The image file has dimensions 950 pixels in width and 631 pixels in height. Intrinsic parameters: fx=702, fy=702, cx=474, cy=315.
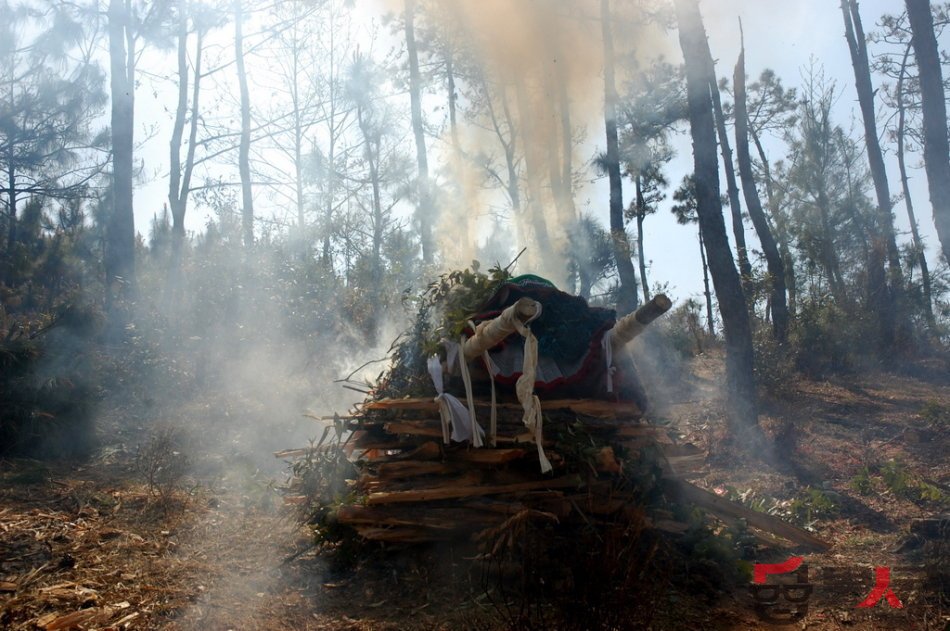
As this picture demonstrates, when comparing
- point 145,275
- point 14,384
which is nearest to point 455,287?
point 14,384

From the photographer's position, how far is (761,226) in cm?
1606

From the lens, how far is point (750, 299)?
1540cm

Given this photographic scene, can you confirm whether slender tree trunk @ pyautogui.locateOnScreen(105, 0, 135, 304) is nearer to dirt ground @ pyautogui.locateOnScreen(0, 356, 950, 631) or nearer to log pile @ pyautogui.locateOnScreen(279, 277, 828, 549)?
dirt ground @ pyautogui.locateOnScreen(0, 356, 950, 631)

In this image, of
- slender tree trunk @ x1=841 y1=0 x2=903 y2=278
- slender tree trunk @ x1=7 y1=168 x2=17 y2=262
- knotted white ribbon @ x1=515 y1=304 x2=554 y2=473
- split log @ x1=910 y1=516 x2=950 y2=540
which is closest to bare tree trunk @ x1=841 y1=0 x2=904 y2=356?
slender tree trunk @ x1=841 y1=0 x2=903 y2=278

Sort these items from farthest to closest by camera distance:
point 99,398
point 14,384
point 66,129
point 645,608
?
1. point 66,129
2. point 99,398
3. point 14,384
4. point 645,608

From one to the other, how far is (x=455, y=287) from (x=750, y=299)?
1136 cm

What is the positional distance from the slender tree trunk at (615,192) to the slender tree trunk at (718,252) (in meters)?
5.32

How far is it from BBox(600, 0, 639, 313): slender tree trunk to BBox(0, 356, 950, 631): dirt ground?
7.19m

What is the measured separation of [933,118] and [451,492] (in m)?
11.2

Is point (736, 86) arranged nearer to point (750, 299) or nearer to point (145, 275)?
point (750, 299)

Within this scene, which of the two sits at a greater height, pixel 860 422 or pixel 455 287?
pixel 455 287

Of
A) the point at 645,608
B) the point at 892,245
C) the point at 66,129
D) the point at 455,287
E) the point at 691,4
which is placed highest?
the point at 66,129

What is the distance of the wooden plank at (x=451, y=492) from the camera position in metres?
4.64

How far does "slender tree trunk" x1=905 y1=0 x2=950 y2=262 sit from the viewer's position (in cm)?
1138
